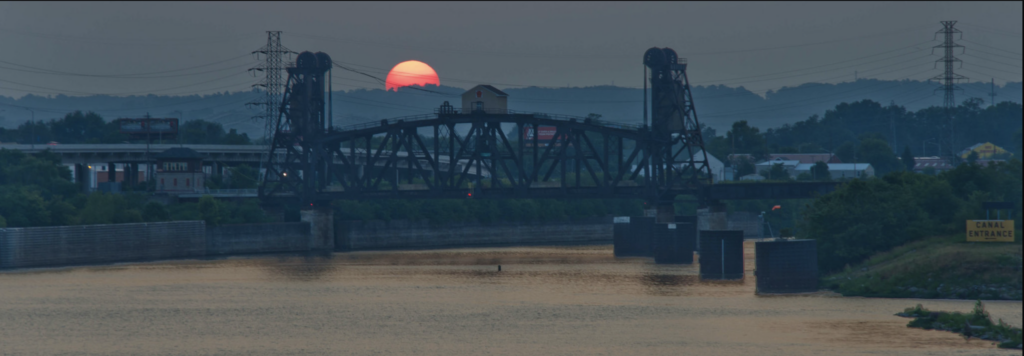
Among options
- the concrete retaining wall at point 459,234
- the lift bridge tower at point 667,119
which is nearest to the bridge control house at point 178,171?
the concrete retaining wall at point 459,234

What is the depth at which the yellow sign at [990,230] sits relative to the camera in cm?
6184

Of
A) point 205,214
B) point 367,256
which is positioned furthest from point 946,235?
point 205,214

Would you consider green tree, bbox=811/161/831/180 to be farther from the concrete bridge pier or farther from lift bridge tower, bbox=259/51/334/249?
lift bridge tower, bbox=259/51/334/249

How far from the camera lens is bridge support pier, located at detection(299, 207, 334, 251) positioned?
130 m

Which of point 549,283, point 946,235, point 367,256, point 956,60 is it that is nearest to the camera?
point 946,235

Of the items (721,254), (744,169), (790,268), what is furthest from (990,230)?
(744,169)

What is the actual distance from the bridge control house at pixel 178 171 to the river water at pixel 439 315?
150ft

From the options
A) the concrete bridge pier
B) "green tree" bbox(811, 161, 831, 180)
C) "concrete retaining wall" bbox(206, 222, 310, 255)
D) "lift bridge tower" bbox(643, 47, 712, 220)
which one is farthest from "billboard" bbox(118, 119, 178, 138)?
"green tree" bbox(811, 161, 831, 180)

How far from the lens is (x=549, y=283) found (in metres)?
80.2

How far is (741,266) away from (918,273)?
20.3m

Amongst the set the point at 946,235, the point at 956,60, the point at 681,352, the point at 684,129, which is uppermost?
the point at 956,60

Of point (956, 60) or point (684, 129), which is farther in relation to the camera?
point (956, 60)

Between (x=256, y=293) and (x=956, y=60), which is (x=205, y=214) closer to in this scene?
(x=256, y=293)

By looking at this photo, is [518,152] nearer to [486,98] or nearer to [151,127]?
[486,98]
